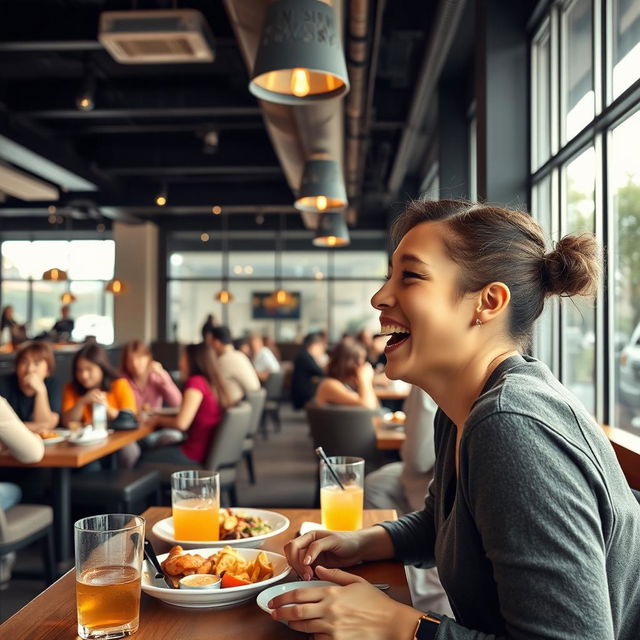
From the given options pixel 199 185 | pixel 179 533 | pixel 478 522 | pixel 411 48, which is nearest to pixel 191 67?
pixel 411 48

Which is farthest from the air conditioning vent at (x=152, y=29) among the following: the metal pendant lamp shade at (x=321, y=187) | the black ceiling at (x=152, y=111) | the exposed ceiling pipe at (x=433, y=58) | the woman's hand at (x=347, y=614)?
the woman's hand at (x=347, y=614)

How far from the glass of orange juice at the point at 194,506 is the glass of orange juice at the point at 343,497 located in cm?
30

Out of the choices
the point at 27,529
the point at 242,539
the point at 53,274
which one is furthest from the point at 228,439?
the point at 53,274

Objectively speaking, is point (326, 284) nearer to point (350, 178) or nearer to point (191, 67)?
point (350, 178)

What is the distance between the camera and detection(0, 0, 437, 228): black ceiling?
543 cm

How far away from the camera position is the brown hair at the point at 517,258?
1.27 metres

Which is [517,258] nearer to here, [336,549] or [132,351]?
[336,549]

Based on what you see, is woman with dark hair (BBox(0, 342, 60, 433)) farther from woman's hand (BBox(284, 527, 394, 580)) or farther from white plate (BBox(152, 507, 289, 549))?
woman's hand (BBox(284, 527, 394, 580))

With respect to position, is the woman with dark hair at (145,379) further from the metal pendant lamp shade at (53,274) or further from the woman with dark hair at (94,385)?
the metal pendant lamp shade at (53,274)

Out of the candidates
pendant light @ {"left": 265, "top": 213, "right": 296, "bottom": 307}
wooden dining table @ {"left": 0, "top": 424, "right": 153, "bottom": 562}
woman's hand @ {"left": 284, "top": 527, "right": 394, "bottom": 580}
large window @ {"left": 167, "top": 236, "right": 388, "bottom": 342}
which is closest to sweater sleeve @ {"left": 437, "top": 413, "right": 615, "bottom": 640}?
woman's hand @ {"left": 284, "top": 527, "right": 394, "bottom": 580}

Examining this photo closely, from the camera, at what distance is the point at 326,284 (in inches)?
578

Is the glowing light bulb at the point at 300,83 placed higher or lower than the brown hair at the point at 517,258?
higher

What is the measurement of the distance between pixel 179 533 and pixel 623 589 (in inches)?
38.4

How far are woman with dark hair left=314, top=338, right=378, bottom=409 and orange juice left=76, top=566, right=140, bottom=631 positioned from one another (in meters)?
3.83
